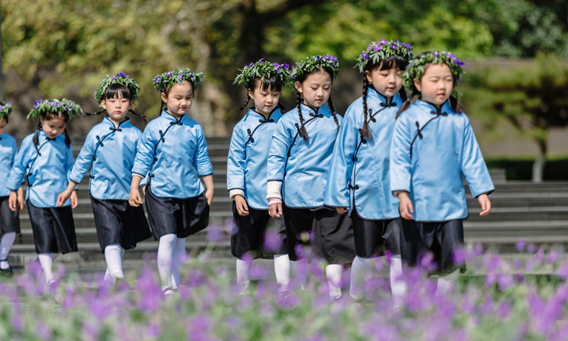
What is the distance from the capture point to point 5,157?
23.9 ft

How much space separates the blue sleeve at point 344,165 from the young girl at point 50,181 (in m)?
2.65

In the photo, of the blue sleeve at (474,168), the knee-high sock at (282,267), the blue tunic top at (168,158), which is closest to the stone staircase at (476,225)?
the blue tunic top at (168,158)

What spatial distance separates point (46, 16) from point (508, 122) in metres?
11.6

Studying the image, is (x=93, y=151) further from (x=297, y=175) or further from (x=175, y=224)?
(x=297, y=175)

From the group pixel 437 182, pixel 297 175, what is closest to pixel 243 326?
pixel 437 182

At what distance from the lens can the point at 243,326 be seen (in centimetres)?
329

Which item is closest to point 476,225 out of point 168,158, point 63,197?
point 168,158

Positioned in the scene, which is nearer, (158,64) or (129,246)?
(129,246)

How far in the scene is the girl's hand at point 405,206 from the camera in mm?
4352

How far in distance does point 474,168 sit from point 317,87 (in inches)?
54.7

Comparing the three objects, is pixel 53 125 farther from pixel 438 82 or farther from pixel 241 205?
pixel 438 82

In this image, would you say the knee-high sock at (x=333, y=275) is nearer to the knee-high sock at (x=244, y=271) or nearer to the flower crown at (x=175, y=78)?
the knee-high sock at (x=244, y=271)

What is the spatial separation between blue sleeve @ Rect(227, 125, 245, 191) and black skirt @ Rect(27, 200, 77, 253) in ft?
6.09

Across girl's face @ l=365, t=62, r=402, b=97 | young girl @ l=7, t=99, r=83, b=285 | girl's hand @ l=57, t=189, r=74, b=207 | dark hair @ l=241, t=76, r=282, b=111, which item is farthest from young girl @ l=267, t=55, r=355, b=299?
young girl @ l=7, t=99, r=83, b=285
